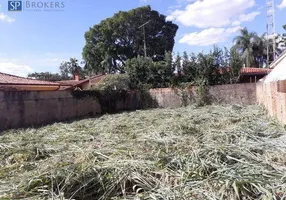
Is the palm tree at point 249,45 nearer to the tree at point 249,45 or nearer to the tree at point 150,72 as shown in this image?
the tree at point 249,45

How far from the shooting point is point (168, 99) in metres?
12.9

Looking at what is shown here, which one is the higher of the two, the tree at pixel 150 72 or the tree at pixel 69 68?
the tree at pixel 69 68

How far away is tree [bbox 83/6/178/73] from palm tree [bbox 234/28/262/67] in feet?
25.4

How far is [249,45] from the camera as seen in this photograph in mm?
27297

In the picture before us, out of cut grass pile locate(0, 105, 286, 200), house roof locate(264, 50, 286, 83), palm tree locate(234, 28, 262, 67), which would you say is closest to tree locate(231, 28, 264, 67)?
palm tree locate(234, 28, 262, 67)

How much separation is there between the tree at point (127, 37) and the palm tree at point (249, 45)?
7739 millimetres

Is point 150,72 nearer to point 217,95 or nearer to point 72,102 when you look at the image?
point 217,95

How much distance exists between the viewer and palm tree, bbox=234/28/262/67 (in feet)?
89.1

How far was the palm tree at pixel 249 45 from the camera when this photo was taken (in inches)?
1069

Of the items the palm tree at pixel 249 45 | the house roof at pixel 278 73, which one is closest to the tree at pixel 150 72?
the house roof at pixel 278 73

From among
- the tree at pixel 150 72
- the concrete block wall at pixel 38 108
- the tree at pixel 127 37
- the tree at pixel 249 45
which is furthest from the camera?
the tree at pixel 249 45

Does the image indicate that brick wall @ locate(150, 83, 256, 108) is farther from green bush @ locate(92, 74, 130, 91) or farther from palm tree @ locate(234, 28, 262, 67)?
palm tree @ locate(234, 28, 262, 67)

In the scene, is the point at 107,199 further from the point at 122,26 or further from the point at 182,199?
the point at 122,26

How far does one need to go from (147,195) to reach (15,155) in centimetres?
255
